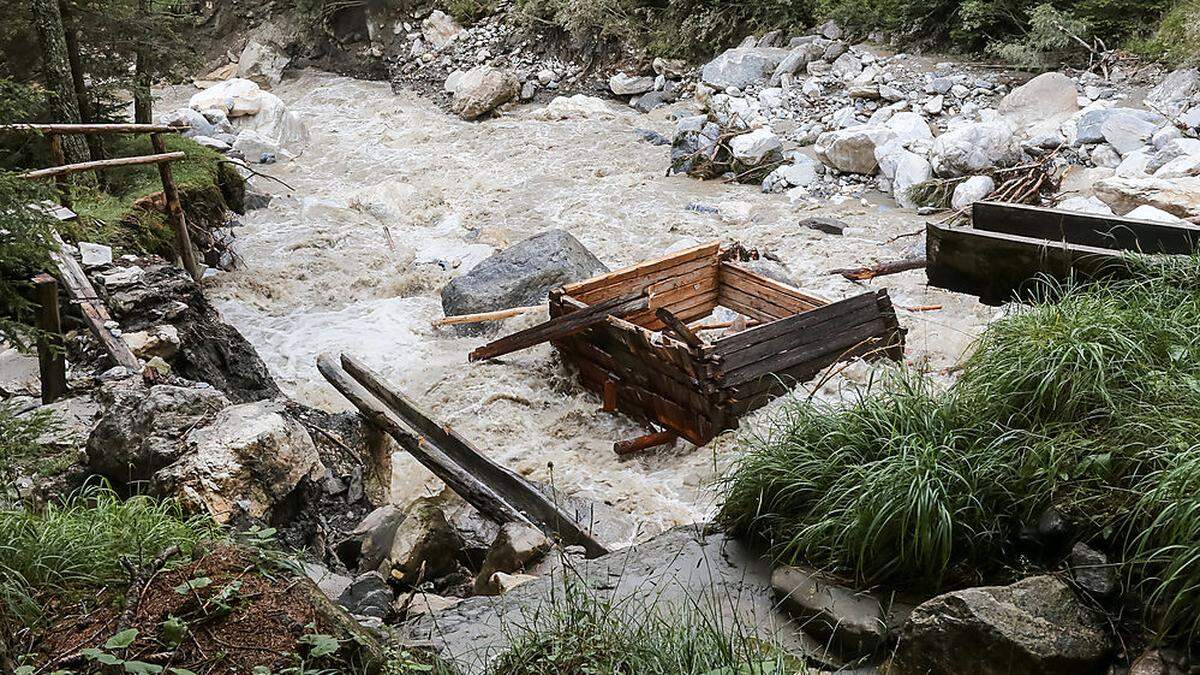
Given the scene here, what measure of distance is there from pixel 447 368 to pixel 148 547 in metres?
5.21

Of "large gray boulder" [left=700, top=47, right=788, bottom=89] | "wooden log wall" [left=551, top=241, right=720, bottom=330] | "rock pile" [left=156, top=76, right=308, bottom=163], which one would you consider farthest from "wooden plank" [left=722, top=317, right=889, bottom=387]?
"rock pile" [left=156, top=76, right=308, bottom=163]

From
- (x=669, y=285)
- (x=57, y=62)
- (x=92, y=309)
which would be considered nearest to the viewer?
(x=92, y=309)

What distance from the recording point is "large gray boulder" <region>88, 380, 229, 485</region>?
4898 mm

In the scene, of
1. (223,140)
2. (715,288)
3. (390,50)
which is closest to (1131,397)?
(715,288)

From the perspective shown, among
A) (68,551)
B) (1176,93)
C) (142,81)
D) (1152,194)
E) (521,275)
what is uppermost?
(142,81)

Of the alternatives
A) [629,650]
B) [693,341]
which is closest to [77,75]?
[693,341]

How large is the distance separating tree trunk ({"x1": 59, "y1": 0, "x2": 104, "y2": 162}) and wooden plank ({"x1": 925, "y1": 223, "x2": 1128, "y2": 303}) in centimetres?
907

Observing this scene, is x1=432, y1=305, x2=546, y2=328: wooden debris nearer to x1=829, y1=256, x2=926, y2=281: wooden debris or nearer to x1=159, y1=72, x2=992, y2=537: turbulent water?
x1=159, y1=72, x2=992, y2=537: turbulent water

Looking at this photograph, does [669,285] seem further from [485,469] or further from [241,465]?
[241,465]

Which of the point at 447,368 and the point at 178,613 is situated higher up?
the point at 178,613

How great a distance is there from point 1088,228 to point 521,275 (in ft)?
16.8

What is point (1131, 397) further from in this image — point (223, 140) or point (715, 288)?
point (223, 140)

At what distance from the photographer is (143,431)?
5004mm

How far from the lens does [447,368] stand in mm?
8414
